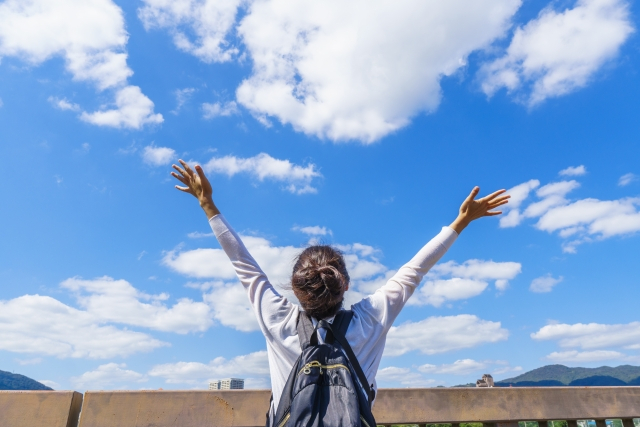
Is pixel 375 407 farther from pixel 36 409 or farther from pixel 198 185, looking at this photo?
pixel 36 409

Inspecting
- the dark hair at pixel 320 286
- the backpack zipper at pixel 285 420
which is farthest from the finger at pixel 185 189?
the backpack zipper at pixel 285 420

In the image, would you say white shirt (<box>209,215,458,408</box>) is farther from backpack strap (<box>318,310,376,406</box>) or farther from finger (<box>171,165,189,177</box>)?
finger (<box>171,165,189,177</box>)

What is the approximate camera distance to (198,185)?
9.57 feet

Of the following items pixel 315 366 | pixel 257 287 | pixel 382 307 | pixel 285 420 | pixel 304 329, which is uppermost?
pixel 257 287

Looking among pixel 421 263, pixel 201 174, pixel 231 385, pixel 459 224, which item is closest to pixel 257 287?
pixel 201 174

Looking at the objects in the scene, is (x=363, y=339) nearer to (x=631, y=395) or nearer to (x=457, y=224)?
(x=457, y=224)

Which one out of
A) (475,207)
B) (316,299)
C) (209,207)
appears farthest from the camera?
(475,207)

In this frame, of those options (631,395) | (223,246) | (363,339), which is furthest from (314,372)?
(631,395)

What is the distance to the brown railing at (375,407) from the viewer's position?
11.1ft

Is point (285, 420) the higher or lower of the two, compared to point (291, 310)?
lower

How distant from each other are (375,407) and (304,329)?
204cm

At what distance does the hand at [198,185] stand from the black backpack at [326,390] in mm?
1137

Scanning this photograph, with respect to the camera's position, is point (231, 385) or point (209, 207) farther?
point (231, 385)

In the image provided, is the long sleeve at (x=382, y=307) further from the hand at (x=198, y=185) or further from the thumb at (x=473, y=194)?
the hand at (x=198, y=185)
